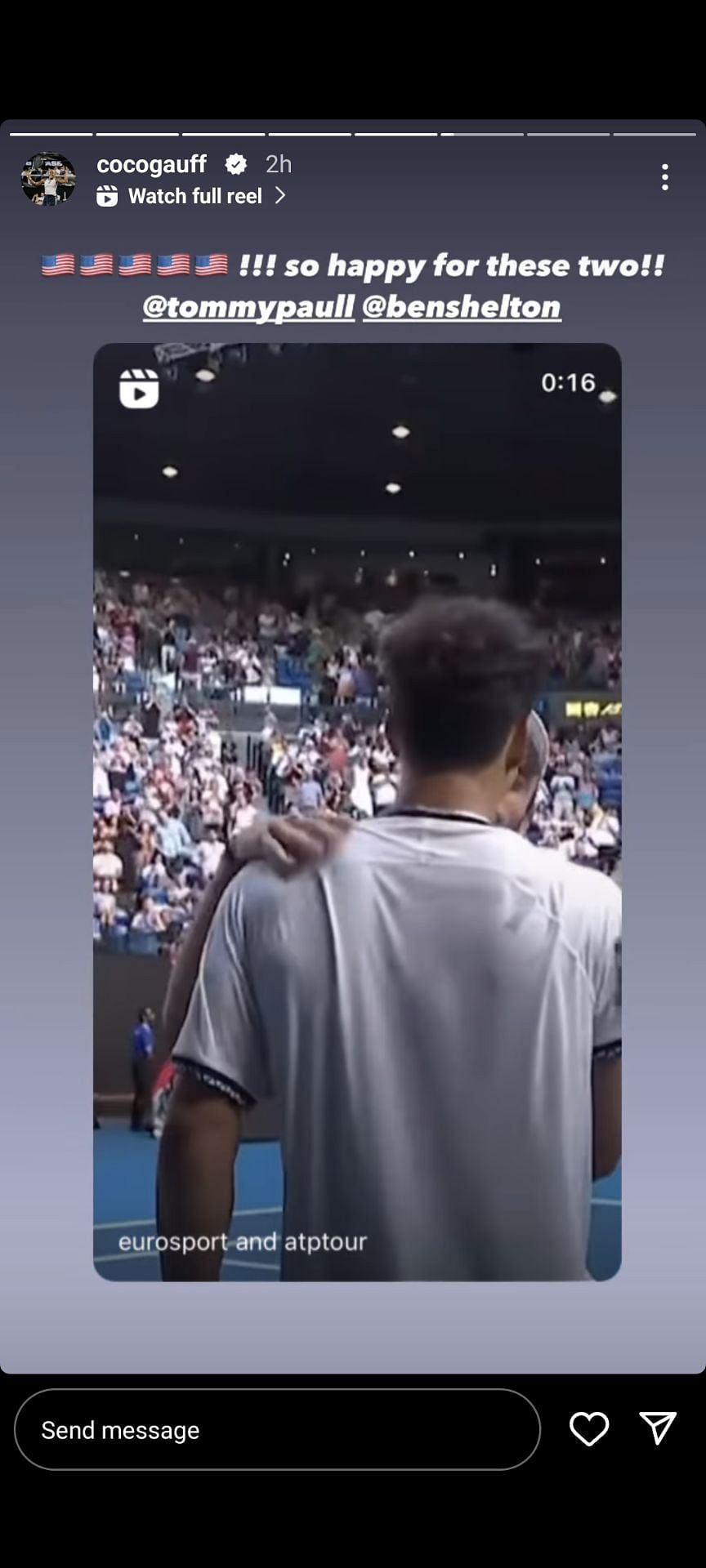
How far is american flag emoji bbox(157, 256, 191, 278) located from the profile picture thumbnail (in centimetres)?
13

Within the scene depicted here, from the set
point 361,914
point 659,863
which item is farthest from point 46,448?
point 659,863

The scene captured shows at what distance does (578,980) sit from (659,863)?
0.54ft

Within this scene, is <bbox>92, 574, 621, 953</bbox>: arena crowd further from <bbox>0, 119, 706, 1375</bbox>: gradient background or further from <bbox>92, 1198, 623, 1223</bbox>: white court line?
<bbox>92, 1198, 623, 1223</bbox>: white court line

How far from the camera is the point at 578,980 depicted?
1.63 meters

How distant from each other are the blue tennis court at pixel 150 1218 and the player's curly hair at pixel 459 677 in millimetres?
509

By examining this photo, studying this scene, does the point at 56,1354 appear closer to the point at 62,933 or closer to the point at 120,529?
the point at 62,933

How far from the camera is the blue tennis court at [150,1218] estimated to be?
161 centimetres

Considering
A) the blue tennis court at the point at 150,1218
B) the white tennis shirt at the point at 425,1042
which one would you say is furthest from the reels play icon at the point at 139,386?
the blue tennis court at the point at 150,1218

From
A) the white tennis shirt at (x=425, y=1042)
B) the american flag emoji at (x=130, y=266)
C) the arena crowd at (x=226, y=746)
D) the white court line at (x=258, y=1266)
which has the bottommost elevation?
the white court line at (x=258, y=1266)

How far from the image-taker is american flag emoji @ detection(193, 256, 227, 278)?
163 centimetres
